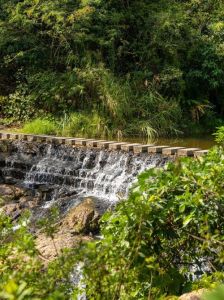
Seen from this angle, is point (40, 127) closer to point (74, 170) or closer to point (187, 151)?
point (74, 170)

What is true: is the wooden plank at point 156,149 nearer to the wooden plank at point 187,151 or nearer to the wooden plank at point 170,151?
the wooden plank at point 170,151

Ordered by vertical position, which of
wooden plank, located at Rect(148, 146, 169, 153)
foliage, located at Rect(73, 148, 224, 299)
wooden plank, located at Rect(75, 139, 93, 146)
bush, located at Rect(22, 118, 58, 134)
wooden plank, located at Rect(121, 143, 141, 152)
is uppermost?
foliage, located at Rect(73, 148, 224, 299)

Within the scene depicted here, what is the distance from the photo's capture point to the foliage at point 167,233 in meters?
2.51

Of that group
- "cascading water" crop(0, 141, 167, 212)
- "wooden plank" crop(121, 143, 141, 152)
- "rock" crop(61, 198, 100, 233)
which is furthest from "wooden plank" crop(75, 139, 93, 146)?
"rock" crop(61, 198, 100, 233)

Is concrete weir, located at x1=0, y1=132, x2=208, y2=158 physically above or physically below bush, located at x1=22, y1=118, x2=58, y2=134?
above

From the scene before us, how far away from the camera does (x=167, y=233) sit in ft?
A: 9.18

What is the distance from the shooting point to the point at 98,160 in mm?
9281

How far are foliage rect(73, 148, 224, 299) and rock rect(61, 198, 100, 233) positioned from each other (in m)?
3.78

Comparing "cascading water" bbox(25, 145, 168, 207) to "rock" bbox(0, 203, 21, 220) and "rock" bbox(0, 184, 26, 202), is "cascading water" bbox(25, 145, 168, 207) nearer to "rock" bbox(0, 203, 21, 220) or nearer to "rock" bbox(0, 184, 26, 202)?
"rock" bbox(0, 184, 26, 202)

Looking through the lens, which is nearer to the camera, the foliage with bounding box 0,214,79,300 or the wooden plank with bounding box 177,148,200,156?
the foliage with bounding box 0,214,79,300

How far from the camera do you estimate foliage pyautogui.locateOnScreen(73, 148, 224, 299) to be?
251cm

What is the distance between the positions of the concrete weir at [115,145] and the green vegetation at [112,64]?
204 centimetres

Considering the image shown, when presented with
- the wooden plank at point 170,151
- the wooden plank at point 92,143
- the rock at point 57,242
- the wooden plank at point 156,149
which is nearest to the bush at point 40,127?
the wooden plank at point 92,143

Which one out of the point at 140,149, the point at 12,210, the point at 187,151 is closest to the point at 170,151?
the point at 187,151
